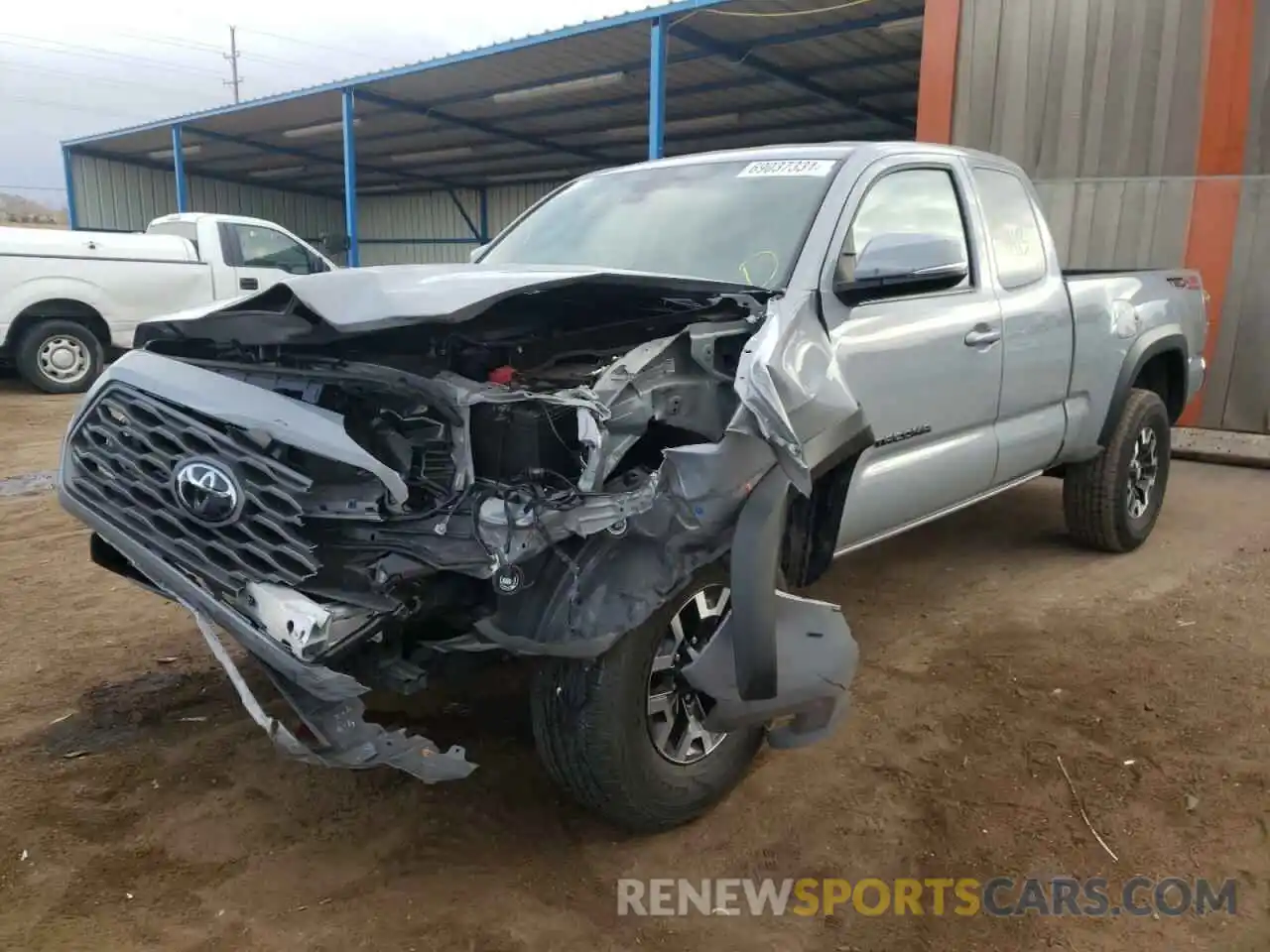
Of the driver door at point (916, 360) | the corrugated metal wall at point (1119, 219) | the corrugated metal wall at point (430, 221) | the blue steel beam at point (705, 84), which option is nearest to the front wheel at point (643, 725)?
the driver door at point (916, 360)

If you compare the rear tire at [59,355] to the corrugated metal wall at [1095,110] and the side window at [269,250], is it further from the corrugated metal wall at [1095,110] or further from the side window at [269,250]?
the corrugated metal wall at [1095,110]

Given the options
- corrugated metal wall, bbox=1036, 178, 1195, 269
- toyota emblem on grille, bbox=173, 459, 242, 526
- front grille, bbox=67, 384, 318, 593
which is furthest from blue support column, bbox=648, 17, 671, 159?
toyota emblem on grille, bbox=173, 459, 242, 526

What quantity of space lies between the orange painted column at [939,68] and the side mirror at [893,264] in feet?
19.8

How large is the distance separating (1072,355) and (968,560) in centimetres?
125

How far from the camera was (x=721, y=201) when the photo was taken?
11.8 ft

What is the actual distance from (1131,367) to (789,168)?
2420mm

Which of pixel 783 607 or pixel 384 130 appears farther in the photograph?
pixel 384 130

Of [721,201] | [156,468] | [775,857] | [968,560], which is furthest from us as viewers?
[968,560]

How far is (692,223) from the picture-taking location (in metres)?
3.60

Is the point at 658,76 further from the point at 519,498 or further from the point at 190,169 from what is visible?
the point at 190,169

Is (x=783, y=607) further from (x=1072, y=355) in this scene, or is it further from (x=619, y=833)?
(x=1072, y=355)

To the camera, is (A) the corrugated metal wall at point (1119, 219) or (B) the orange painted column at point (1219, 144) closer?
(B) the orange painted column at point (1219, 144)

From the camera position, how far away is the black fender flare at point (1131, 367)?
15.9 feet

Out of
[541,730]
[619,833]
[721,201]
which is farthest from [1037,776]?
[721,201]
